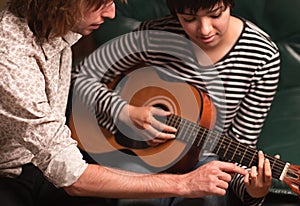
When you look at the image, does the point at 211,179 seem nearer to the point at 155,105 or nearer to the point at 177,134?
the point at 177,134

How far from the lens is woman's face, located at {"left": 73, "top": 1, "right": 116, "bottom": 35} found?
1363 millimetres

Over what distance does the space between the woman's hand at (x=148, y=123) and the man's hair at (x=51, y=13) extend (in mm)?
355

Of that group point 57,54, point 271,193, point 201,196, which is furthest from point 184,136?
point 57,54

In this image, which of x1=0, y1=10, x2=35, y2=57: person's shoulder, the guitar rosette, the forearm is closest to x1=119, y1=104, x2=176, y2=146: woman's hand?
the guitar rosette

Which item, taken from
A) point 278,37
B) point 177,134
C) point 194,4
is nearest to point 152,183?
point 177,134

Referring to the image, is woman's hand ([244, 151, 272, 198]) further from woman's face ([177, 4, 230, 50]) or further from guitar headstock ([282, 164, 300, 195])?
woman's face ([177, 4, 230, 50])

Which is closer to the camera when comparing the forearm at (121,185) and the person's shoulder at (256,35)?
the forearm at (121,185)

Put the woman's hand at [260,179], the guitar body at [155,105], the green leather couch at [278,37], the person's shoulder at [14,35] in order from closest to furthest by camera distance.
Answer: the person's shoulder at [14,35] < the woman's hand at [260,179] < the guitar body at [155,105] < the green leather couch at [278,37]

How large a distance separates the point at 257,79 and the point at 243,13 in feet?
0.84

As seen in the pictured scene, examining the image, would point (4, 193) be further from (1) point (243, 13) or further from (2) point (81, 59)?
(1) point (243, 13)

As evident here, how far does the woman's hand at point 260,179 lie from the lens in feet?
4.59

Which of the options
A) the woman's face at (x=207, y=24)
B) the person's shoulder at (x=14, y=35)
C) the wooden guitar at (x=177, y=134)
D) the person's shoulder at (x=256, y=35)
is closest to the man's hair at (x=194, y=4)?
the woman's face at (x=207, y=24)

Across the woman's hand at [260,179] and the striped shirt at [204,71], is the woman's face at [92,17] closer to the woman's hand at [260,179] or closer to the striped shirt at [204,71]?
the striped shirt at [204,71]

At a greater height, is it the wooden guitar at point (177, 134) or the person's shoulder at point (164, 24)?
the person's shoulder at point (164, 24)
